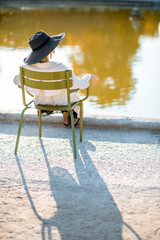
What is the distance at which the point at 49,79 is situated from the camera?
10.9 ft

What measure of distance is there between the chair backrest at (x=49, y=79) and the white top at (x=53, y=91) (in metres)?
0.05

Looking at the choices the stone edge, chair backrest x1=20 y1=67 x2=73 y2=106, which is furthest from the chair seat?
the stone edge

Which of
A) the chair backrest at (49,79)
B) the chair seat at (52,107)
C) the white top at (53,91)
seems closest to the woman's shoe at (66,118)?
the white top at (53,91)

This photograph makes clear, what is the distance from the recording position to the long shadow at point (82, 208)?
2492mm

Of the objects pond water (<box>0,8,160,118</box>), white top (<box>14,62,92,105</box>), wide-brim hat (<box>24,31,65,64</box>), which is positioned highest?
wide-brim hat (<box>24,31,65,64</box>)

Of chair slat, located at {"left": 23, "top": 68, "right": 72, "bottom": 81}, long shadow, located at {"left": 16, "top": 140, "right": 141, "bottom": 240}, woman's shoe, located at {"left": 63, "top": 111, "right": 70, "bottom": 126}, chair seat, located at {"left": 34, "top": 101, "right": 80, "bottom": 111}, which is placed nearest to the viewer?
long shadow, located at {"left": 16, "top": 140, "right": 141, "bottom": 240}

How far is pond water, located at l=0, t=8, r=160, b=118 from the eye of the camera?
576 cm

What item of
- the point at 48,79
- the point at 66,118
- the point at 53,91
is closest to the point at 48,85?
the point at 48,79

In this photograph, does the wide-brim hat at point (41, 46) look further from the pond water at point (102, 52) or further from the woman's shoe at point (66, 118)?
the pond water at point (102, 52)

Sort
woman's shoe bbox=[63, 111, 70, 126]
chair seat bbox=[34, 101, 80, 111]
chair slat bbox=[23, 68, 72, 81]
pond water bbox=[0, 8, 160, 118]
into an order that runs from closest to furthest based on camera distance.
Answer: chair slat bbox=[23, 68, 72, 81]
chair seat bbox=[34, 101, 80, 111]
woman's shoe bbox=[63, 111, 70, 126]
pond water bbox=[0, 8, 160, 118]

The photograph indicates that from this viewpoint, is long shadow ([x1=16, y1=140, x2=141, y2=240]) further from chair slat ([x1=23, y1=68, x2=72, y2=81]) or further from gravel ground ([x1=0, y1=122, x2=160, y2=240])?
chair slat ([x1=23, y1=68, x2=72, y2=81])

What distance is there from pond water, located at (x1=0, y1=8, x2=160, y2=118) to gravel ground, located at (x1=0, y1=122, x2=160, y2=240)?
58.3 inches

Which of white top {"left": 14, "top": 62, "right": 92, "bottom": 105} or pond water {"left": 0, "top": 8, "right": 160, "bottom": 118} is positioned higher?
white top {"left": 14, "top": 62, "right": 92, "bottom": 105}

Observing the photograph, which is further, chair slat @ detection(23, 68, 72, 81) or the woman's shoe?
the woman's shoe
